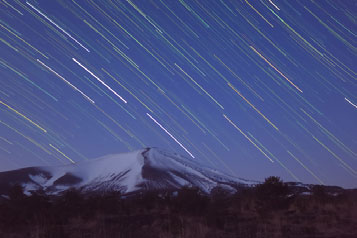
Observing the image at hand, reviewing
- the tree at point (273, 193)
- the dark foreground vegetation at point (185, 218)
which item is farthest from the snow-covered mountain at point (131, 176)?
the tree at point (273, 193)

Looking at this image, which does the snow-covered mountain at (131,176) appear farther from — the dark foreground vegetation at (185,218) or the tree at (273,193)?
the tree at (273,193)

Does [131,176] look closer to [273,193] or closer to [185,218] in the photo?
[273,193]

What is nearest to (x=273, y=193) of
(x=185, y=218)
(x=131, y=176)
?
(x=185, y=218)

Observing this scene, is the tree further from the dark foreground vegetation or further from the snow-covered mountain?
the snow-covered mountain

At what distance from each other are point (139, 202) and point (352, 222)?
21.4 metres

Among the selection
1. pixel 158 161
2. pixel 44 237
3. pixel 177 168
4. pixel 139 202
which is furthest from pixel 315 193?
pixel 158 161

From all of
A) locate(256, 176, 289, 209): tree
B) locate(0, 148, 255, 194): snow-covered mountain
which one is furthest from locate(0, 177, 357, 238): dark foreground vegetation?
locate(0, 148, 255, 194): snow-covered mountain

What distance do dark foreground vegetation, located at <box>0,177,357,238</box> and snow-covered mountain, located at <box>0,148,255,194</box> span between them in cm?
9943

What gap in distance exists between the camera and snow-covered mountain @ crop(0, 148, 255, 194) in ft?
464

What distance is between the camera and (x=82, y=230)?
20094mm

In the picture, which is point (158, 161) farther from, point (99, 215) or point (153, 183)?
point (99, 215)

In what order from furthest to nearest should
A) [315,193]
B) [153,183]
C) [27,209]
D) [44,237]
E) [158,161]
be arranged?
1. [158,161]
2. [153,183]
3. [315,193]
4. [27,209]
5. [44,237]

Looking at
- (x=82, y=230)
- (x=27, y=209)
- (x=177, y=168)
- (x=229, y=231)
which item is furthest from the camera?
(x=177, y=168)

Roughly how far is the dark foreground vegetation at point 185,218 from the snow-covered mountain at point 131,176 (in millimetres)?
99434
